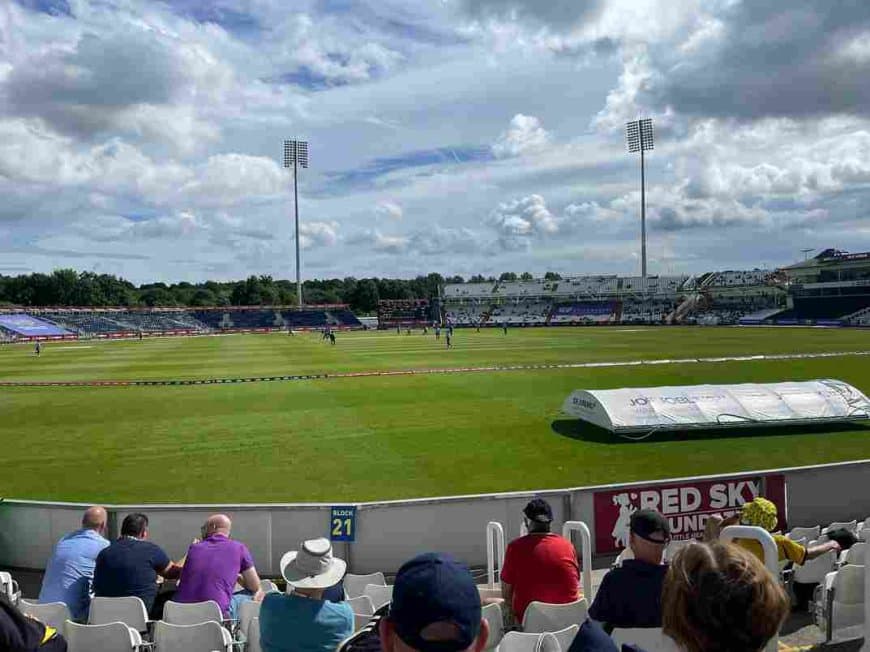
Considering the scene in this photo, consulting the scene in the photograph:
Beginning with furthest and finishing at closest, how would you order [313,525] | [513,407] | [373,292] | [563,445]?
[373,292], [513,407], [563,445], [313,525]

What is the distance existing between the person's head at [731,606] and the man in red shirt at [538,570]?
3.89 m

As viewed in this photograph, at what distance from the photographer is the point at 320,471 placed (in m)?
15.9

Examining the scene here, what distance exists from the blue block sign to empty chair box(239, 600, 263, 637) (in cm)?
371

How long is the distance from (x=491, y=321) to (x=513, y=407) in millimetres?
112075

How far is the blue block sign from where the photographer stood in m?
9.80

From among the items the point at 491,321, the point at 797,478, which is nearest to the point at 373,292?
the point at 491,321

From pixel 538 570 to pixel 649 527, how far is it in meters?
1.56

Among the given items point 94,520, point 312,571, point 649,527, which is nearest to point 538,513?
point 649,527

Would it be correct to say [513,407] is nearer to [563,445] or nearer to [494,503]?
[563,445]

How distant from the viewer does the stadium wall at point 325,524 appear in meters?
9.82

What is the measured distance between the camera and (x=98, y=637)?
17.5 ft

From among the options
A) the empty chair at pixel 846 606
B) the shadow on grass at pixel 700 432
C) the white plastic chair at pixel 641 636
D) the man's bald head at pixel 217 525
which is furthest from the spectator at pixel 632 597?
the shadow on grass at pixel 700 432

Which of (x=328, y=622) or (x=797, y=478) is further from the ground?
(x=328, y=622)

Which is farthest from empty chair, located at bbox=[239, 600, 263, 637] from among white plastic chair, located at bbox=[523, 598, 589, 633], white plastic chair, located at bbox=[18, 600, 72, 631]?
white plastic chair, located at bbox=[523, 598, 589, 633]
